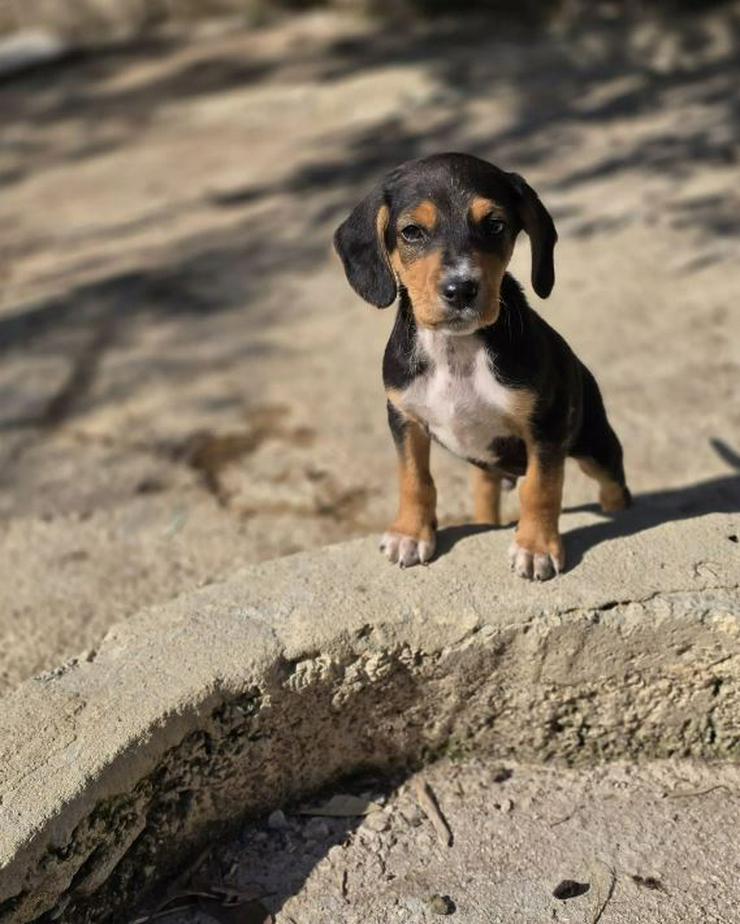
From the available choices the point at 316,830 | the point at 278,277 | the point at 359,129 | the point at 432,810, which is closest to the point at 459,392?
the point at 432,810

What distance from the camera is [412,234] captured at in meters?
3.39

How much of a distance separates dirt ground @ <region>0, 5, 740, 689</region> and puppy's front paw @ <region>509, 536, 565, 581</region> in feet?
0.86

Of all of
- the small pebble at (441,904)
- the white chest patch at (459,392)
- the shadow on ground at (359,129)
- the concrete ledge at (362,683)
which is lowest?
the shadow on ground at (359,129)

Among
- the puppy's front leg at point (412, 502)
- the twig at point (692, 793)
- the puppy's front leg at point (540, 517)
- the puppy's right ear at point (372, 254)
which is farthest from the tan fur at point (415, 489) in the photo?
the twig at point (692, 793)

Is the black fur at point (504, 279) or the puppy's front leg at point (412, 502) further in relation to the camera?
the puppy's front leg at point (412, 502)

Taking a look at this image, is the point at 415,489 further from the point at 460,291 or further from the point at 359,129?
the point at 359,129

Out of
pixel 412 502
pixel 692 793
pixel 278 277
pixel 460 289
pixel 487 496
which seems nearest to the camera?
pixel 460 289

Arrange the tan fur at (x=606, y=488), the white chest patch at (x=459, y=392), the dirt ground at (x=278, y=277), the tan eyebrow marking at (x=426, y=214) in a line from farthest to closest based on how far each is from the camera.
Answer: the dirt ground at (x=278, y=277)
the tan fur at (x=606, y=488)
the white chest patch at (x=459, y=392)
the tan eyebrow marking at (x=426, y=214)

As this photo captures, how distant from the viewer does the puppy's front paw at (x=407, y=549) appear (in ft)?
12.2

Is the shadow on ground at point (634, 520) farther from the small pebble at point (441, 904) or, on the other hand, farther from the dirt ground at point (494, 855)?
the small pebble at point (441, 904)

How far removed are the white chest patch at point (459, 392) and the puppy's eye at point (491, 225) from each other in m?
0.35

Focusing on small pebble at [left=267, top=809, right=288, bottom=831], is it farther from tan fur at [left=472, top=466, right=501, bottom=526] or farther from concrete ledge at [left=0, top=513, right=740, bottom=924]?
tan fur at [left=472, top=466, right=501, bottom=526]

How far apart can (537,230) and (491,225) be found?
238 millimetres

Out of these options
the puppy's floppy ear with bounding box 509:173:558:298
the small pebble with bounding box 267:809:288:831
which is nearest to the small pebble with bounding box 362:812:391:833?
the small pebble with bounding box 267:809:288:831
